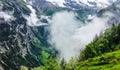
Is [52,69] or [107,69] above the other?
[107,69]

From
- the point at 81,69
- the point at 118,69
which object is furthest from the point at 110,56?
the point at 118,69

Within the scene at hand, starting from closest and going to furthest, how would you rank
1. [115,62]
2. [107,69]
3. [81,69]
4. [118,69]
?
1. [118,69]
2. [107,69]
3. [115,62]
4. [81,69]

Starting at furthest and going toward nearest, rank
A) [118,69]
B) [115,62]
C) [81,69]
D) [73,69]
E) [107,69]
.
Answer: [73,69], [81,69], [115,62], [107,69], [118,69]

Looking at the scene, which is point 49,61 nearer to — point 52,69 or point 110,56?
point 52,69

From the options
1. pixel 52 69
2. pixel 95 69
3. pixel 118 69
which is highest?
pixel 118 69

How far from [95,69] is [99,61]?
77.3ft

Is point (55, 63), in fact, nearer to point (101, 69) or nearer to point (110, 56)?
point (110, 56)

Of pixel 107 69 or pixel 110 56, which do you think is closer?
pixel 107 69

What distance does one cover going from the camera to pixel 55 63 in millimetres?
186500

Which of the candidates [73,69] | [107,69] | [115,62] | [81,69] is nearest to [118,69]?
[107,69]

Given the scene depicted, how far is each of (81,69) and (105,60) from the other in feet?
49.0

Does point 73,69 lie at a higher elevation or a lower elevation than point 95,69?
lower

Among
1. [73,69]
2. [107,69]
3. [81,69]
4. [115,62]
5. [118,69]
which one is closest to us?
[118,69]

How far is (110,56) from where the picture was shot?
174 meters
